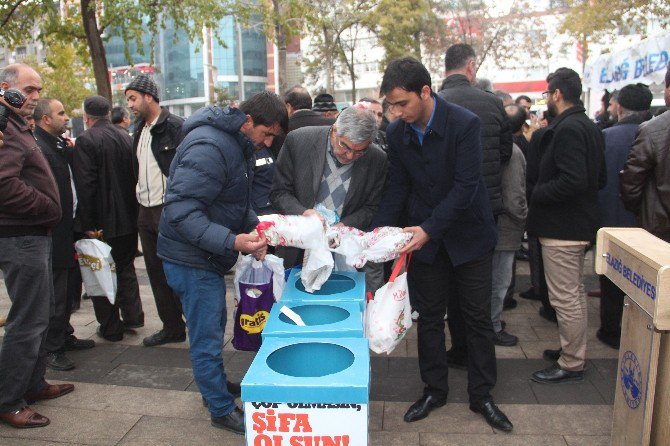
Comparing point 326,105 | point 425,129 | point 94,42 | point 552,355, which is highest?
point 94,42

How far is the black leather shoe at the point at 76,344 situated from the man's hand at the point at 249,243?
7.55ft

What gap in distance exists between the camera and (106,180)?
4.45 m

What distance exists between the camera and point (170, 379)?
3.81 metres

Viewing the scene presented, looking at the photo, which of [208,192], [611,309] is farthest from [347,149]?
[611,309]

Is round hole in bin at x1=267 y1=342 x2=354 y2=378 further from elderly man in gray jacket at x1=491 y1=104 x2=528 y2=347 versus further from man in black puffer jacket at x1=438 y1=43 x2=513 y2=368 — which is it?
elderly man in gray jacket at x1=491 y1=104 x2=528 y2=347

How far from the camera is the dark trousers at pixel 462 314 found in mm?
3129

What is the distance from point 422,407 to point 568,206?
150 centimetres

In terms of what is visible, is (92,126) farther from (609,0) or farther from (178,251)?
(609,0)

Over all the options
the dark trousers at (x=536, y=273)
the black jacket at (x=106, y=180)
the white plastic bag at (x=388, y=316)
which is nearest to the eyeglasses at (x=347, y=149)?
the white plastic bag at (x=388, y=316)

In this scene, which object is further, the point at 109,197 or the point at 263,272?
the point at 109,197

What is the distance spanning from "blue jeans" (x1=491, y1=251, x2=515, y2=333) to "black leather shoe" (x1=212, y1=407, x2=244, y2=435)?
2.14 m

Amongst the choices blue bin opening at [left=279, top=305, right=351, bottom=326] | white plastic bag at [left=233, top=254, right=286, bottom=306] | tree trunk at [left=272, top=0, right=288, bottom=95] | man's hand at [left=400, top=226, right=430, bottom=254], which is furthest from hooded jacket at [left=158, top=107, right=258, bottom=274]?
tree trunk at [left=272, top=0, right=288, bottom=95]

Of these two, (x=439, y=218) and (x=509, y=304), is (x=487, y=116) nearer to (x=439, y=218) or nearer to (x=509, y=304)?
(x=439, y=218)

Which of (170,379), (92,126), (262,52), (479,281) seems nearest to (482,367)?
(479,281)
